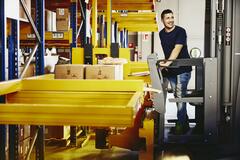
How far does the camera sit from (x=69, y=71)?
4.29 meters

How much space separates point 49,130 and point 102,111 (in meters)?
5.05

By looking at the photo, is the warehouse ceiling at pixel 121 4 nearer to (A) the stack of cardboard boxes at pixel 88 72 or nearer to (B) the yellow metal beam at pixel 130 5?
(B) the yellow metal beam at pixel 130 5

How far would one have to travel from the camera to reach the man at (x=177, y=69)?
6.70 metres

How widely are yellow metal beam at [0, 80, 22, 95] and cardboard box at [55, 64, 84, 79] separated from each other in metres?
0.70

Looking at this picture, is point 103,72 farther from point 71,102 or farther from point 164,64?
point 164,64

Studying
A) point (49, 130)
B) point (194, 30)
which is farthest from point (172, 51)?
point (194, 30)

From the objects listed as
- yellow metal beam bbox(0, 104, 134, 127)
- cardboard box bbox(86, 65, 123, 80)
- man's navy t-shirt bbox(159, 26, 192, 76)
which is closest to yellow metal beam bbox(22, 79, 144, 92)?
cardboard box bbox(86, 65, 123, 80)

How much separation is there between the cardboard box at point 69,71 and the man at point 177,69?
2.79m

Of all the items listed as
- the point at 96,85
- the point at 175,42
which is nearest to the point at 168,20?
the point at 175,42

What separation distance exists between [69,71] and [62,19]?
14.9 ft

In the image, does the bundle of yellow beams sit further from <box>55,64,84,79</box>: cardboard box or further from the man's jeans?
the man's jeans

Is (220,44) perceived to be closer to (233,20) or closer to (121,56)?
(233,20)

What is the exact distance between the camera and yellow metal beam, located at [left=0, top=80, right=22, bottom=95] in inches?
129

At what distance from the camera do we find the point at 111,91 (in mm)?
3412
